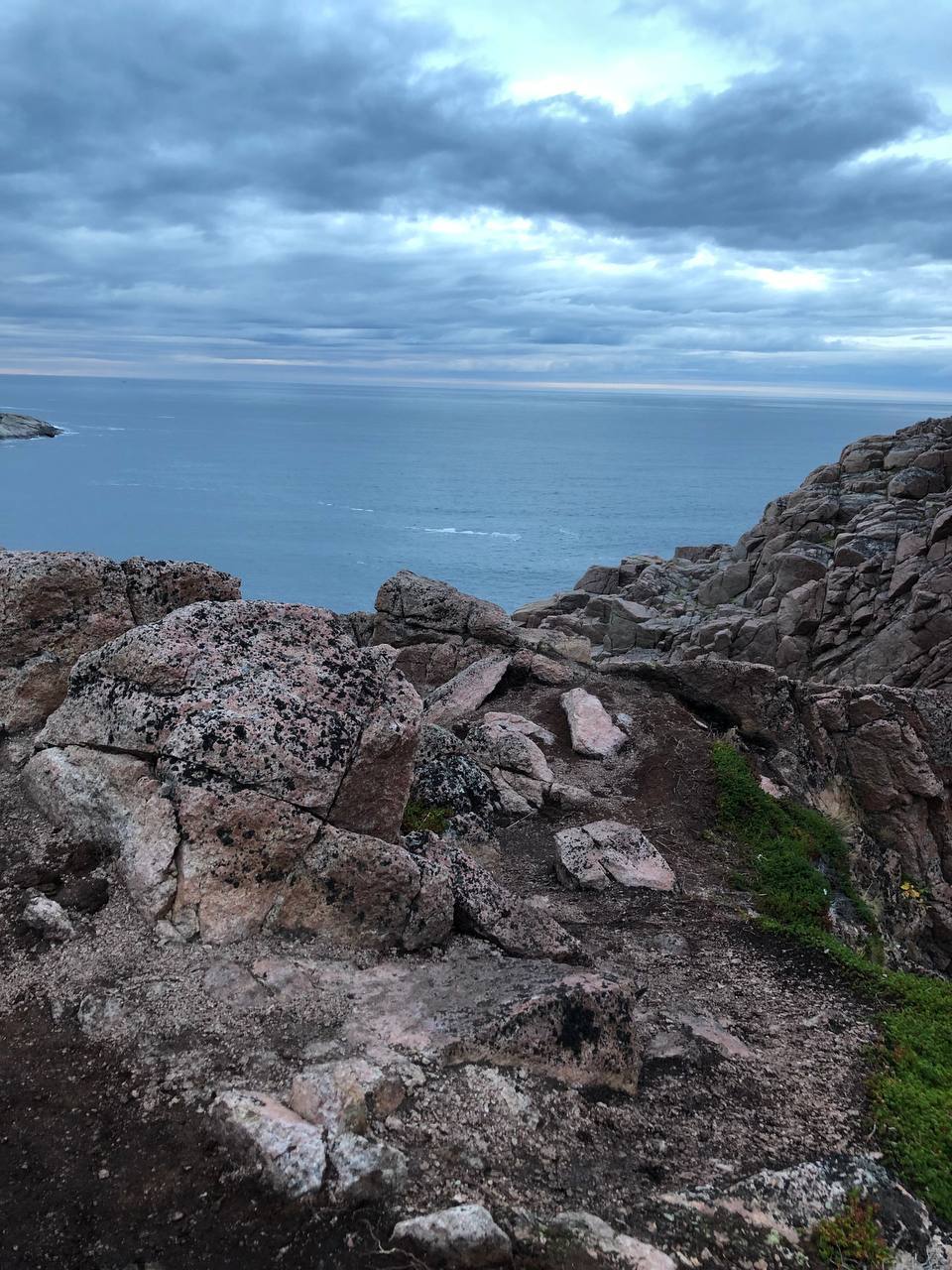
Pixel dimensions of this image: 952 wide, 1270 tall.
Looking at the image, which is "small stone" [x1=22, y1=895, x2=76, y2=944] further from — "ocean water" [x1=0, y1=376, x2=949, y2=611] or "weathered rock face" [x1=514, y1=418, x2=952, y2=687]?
"ocean water" [x1=0, y1=376, x2=949, y2=611]

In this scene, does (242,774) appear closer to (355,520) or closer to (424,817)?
(424,817)

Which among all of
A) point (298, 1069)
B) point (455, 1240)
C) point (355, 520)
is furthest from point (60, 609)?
point (355, 520)

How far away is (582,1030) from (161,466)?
8033 inches

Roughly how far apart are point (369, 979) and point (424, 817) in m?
4.75

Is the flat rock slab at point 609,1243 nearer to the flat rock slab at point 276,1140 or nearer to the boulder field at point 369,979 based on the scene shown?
the boulder field at point 369,979

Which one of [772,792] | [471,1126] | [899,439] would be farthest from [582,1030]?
[899,439]

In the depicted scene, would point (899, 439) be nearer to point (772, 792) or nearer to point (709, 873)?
point (772, 792)

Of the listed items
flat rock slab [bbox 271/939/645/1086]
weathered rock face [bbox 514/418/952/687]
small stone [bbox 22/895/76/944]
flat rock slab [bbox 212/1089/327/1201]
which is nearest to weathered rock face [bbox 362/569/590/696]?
flat rock slab [bbox 271/939/645/1086]

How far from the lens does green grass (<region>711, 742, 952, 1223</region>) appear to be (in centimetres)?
747

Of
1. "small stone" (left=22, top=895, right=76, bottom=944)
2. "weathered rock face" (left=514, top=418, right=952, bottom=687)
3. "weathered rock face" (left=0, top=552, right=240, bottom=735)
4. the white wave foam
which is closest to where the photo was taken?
"small stone" (left=22, top=895, right=76, bottom=944)

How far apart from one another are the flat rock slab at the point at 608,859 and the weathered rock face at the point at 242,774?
3.60 metres

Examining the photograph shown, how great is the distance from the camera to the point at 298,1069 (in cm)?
709

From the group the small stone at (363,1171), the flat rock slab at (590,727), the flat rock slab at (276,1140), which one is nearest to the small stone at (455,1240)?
the small stone at (363,1171)

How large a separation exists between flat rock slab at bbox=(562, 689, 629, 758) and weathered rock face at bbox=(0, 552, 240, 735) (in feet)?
25.3
